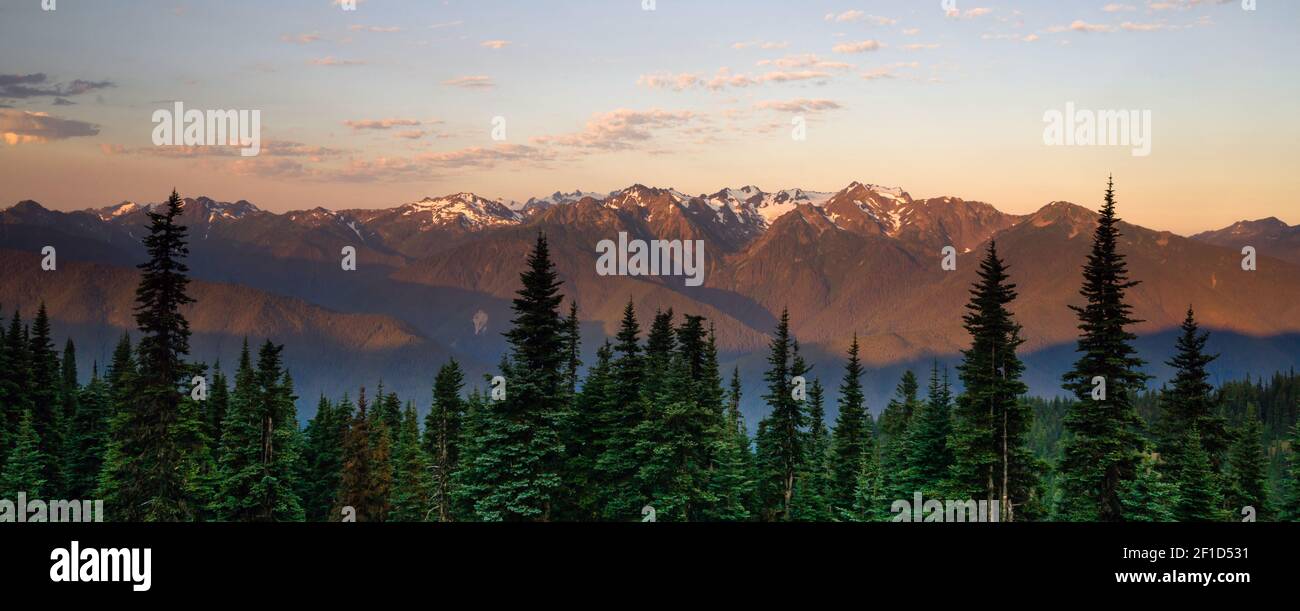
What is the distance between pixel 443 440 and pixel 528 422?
2998 centimetres

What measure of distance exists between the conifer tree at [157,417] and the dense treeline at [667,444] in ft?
0.43

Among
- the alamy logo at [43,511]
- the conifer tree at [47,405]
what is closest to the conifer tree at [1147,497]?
the alamy logo at [43,511]

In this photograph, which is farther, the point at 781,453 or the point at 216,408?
the point at 216,408

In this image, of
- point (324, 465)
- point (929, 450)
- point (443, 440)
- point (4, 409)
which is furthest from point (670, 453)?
point (4, 409)

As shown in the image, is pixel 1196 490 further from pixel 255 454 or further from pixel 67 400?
pixel 67 400

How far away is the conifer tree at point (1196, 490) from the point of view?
6419cm

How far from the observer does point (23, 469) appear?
81500 millimetres

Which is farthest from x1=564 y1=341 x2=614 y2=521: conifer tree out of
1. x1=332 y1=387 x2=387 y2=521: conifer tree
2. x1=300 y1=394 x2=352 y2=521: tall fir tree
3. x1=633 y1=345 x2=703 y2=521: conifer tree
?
x1=300 y1=394 x2=352 y2=521: tall fir tree

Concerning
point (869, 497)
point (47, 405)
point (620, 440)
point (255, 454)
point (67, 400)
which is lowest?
point (869, 497)

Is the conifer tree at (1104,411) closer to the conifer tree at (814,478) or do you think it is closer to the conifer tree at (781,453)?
the conifer tree at (814,478)

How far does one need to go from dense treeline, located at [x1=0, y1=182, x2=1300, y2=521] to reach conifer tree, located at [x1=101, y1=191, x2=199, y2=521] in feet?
0.43
